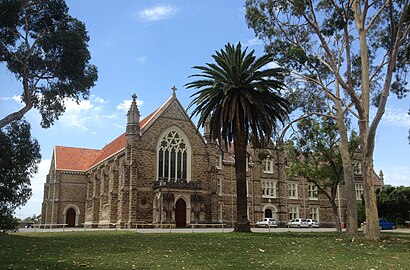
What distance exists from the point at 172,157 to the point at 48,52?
23801 millimetres

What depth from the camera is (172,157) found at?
4738 centimetres

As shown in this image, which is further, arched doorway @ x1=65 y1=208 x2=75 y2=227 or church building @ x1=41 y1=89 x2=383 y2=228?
arched doorway @ x1=65 y1=208 x2=75 y2=227

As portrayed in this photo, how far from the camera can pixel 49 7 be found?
2544 centimetres

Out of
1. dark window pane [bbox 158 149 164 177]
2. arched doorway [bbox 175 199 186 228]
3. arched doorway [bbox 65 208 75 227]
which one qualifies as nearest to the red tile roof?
arched doorway [bbox 65 208 75 227]

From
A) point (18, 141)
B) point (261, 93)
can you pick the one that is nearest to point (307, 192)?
point (261, 93)

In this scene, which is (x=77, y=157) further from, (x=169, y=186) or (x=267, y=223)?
(x=267, y=223)

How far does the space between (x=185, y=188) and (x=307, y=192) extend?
23.2 meters

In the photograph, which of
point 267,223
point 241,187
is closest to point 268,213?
point 267,223

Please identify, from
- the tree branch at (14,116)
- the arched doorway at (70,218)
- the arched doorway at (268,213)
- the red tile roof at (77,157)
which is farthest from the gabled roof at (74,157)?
the tree branch at (14,116)

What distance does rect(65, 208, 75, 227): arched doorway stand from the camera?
59.9 m

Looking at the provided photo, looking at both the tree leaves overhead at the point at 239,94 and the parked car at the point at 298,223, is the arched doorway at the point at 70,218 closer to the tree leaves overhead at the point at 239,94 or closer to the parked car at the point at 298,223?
the parked car at the point at 298,223

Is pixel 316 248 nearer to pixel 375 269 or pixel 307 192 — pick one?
pixel 375 269

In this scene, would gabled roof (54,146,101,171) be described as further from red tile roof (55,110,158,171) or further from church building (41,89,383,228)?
church building (41,89,383,228)

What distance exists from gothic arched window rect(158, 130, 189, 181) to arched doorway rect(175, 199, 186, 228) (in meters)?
2.88
